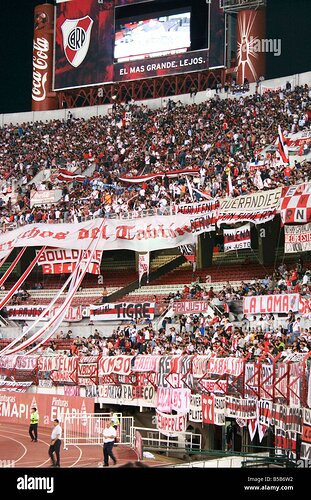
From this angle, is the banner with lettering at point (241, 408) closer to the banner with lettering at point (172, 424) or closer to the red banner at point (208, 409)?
the red banner at point (208, 409)

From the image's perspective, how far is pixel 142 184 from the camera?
145 ft

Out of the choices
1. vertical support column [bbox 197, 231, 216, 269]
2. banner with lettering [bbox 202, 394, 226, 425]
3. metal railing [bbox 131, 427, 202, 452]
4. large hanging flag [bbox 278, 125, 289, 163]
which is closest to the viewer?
banner with lettering [bbox 202, 394, 226, 425]

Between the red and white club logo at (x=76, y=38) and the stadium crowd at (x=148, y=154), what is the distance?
339cm

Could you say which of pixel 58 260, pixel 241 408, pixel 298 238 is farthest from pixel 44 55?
pixel 241 408

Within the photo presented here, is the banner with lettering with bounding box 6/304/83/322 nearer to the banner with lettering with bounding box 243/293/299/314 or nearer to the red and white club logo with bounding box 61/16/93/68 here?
the banner with lettering with bounding box 243/293/299/314

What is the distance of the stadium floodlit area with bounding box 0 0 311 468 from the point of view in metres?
26.3

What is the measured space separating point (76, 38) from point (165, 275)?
65.7 feet

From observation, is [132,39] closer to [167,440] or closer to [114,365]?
[114,365]

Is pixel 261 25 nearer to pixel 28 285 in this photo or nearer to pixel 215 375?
pixel 28 285

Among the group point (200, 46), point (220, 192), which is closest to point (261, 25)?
point (200, 46)

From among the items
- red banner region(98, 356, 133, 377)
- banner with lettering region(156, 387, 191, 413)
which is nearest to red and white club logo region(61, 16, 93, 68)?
red banner region(98, 356, 133, 377)

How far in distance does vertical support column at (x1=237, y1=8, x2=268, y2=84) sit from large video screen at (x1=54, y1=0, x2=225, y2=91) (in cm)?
106
